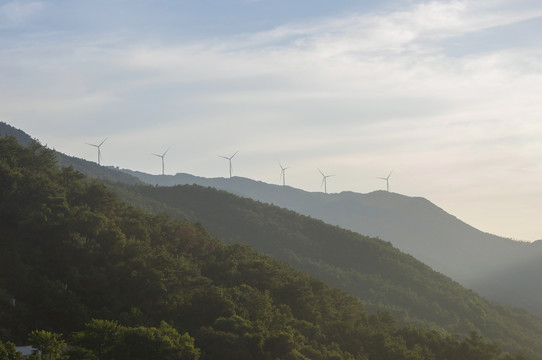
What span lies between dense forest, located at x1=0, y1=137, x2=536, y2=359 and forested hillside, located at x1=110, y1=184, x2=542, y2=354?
62.1m

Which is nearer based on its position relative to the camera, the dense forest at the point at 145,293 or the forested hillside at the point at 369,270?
the dense forest at the point at 145,293

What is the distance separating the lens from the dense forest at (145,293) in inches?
2584

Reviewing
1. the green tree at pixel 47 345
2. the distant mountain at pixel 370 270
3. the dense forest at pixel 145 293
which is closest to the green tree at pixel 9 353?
the green tree at pixel 47 345

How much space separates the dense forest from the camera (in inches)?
2584

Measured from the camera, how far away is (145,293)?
75688 mm

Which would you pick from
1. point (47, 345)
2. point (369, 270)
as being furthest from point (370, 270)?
point (47, 345)

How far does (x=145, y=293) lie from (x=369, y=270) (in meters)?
111

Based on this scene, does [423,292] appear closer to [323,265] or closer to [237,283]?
[323,265]

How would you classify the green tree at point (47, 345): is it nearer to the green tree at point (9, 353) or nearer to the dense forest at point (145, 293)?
the green tree at point (9, 353)

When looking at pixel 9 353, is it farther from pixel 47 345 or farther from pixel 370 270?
pixel 370 270

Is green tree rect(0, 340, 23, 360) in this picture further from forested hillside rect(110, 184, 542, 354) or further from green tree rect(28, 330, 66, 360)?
forested hillside rect(110, 184, 542, 354)

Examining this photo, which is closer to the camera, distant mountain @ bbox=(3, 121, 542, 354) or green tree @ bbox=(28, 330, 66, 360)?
green tree @ bbox=(28, 330, 66, 360)

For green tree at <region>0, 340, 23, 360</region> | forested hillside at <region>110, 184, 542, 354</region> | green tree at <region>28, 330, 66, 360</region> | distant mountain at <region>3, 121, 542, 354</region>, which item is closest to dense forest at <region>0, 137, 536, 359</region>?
green tree at <region>28, 330, 66, 360</region>

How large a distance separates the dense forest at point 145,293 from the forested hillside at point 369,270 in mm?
62064
